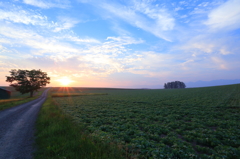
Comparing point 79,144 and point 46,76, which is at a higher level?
point 46,76

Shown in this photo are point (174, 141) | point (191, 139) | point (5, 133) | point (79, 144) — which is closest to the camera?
point (79, 144)

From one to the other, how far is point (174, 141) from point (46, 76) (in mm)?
70190

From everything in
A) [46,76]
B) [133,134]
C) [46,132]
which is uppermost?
[46,76]

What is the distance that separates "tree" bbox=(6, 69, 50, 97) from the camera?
2058 inches

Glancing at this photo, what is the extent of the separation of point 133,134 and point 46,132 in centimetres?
735

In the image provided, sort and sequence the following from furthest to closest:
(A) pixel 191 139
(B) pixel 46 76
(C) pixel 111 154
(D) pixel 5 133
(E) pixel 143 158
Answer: (B) pixel 46 76, (D) pixel 5 133, (A) pixel 191 139, (E) pixel 143 158, (C) pixel 111 154

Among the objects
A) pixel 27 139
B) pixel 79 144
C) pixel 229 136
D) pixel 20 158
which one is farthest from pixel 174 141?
pixel 27 139

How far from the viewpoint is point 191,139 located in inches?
366

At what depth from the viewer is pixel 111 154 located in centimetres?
607

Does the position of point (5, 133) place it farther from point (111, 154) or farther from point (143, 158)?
point (143, 158)

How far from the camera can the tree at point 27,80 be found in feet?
172

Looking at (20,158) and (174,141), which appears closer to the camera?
(20,158)

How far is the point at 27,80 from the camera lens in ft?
180

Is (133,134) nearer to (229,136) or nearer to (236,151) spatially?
(236,151)
